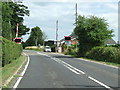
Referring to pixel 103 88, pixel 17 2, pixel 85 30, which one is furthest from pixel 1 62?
pixel 17 2

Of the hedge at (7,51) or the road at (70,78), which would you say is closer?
the road at (70,78)

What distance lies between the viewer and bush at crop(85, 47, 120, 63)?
1108 inches

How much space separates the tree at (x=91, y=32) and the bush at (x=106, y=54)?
2313 millimetres

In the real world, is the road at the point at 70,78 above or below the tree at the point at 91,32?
below

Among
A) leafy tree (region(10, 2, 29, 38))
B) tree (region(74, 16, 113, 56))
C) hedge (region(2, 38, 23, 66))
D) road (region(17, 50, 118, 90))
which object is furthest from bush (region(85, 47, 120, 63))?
leafy tree (region(10, 2, 29, 38))

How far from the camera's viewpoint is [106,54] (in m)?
31.1

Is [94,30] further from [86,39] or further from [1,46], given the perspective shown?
[1,46]

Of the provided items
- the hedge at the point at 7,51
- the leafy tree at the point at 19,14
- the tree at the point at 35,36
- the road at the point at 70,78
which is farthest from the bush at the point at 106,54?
the tree at the point at 35,36

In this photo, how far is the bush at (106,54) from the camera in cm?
2814

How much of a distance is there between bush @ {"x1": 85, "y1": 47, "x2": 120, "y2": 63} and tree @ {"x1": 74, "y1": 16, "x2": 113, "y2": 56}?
2.31m

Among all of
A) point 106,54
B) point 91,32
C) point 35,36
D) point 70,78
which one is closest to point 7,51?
point 70,78

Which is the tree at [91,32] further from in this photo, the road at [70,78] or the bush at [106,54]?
the road at [70,78]

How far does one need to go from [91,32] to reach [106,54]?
8178mm

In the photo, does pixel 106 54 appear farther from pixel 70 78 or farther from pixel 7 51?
pixel 70 78
